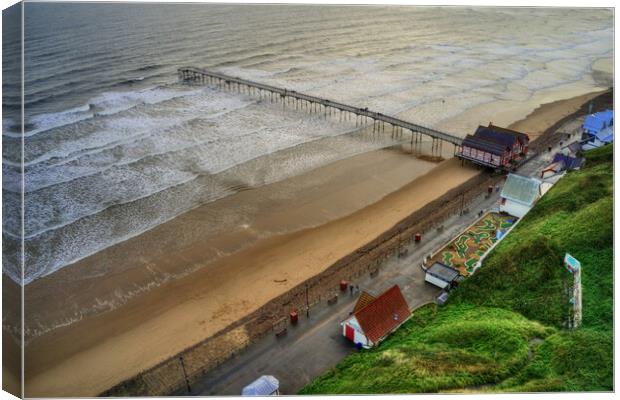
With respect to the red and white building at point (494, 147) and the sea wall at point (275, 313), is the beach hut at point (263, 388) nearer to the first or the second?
the sea wall at point (275, 313)

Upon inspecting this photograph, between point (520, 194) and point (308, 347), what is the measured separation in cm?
1839

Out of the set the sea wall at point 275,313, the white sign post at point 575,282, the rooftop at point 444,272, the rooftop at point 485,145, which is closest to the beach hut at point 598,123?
the rooftop at point 485,145

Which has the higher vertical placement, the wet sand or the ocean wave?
the ocean wave

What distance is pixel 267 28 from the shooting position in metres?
93.7

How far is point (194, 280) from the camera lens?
3164cm

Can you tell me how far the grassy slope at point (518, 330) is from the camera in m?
19.0

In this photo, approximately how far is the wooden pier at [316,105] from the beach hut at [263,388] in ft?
112

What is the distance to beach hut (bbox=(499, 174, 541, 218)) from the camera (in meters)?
33.9

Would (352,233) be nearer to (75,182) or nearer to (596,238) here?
(596,238)

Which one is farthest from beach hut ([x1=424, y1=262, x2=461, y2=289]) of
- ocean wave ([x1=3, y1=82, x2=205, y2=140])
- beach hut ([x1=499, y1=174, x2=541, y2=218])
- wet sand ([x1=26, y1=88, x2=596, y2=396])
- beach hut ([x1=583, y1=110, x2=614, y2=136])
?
ocean wave ([x1=3, y1=82, x2=205, y2=140])

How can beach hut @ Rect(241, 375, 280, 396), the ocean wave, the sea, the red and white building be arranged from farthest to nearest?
1. the ocean wave
2. the red and white building
3. the sea
4. beach hut @ Rect(241, 375, 280, 396)

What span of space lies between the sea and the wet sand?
305 centimetres

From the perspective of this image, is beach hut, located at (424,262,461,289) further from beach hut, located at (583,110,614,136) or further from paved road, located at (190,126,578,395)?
beach hut, located at (583,110,614,136)

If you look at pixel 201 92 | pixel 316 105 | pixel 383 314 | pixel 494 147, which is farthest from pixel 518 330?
pixel 201 92
